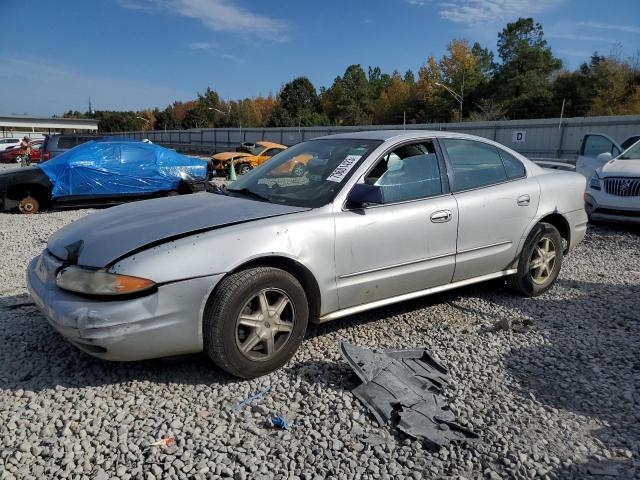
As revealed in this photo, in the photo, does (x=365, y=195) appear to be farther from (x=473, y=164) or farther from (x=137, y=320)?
(x=137, y=320)

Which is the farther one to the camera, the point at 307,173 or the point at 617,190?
the point at 617,190

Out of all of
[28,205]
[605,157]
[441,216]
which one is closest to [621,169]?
[605,157]

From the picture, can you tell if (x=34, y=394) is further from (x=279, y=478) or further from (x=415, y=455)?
(x=415, y=455)

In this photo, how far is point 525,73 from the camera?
168 feet

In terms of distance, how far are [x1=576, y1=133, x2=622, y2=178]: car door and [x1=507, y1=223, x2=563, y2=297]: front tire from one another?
5865 millimetres

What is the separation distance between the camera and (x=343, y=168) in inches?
140

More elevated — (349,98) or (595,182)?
(349,98)

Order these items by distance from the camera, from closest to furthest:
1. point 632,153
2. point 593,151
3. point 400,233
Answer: point 400,233 < point 632,153 < point 593,151

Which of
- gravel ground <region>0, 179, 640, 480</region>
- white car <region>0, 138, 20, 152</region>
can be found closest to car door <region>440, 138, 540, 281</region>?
gravel ground <region>0, 179, 640, 480</region>

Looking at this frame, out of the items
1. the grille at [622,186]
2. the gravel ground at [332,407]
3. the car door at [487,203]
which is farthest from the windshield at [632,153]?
the gravel ground at [332,407]

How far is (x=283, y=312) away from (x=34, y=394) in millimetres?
1538

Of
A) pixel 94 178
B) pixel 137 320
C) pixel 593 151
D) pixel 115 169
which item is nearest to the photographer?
pixel 137 320

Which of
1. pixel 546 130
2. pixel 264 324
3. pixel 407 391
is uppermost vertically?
pixel 546 130

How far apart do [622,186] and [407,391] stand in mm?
6960
